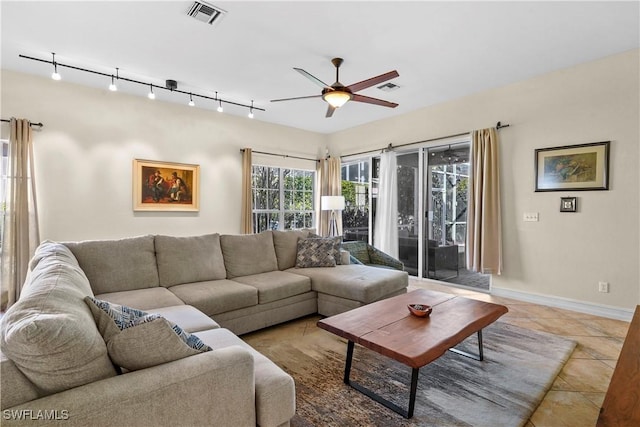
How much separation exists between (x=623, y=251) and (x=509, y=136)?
5.91 ft

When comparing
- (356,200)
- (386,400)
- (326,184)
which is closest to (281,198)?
(326,184)

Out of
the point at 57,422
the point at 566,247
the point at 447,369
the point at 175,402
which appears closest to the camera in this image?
the point at 57,422

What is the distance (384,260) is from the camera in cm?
466

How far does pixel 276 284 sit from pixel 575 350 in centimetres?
270

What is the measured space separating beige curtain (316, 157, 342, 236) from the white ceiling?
2.55m

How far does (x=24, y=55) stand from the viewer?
3438 mm

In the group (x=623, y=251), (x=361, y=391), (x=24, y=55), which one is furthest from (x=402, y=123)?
(x=24, y=55)

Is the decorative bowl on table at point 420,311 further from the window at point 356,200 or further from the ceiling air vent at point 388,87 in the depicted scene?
the window at point 356,200

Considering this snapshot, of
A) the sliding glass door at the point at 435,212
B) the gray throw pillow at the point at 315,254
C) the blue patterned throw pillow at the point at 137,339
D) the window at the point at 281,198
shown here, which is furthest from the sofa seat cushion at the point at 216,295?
the sliding glass door at the point at 435,212

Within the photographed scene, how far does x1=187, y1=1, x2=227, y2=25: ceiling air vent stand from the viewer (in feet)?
8.56

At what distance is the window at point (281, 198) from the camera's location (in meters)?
6.09

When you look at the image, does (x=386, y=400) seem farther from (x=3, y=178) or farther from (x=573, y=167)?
(x=3, y=178)

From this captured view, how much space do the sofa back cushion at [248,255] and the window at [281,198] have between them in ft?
7.18

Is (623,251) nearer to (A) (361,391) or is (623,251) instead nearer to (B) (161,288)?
(A) (361,391)
